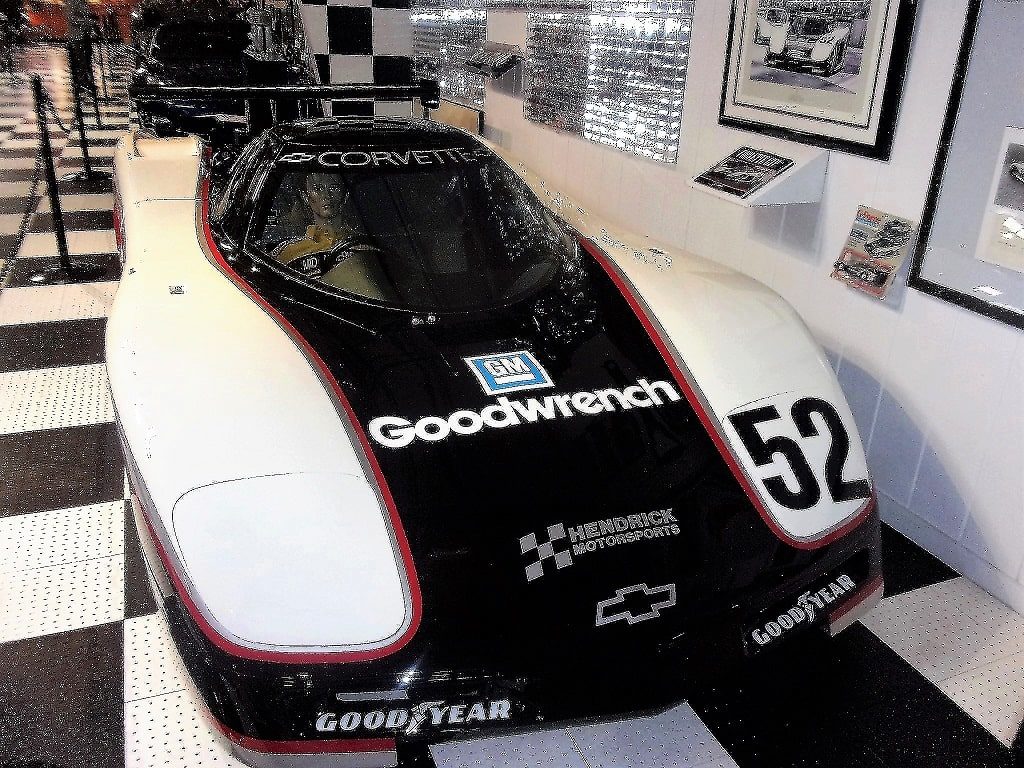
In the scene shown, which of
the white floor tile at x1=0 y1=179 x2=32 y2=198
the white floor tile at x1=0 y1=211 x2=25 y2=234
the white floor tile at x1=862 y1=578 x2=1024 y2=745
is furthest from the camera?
the white floor tile at x1=0 y1=179 x2=32 y2=198

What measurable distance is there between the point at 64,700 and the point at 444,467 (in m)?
0.77

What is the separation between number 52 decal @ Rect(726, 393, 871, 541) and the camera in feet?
4.36

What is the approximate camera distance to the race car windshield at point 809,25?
209cm

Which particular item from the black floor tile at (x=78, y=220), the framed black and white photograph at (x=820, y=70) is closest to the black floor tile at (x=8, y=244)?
the black floor tile at (x=78, y=220)

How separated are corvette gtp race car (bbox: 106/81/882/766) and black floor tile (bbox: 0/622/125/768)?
346 millimetres

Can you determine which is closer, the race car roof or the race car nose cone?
the race car nose cone

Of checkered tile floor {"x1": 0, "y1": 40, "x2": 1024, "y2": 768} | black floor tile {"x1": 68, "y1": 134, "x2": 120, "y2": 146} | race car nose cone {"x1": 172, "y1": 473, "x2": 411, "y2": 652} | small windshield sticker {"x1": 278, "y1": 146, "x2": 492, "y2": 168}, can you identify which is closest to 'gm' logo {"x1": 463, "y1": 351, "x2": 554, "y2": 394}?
race car nose cone {"x1": 172, "y1": 473, "x2": 411, "y2": 652}

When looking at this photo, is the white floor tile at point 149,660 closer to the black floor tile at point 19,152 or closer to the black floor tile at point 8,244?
the black floor tile at point 8,244

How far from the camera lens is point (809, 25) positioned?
213 centimetres

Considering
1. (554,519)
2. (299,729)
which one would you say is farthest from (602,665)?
(299,729)

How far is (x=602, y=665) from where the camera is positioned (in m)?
1.11

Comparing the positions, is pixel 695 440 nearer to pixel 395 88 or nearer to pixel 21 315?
pixel 395 88

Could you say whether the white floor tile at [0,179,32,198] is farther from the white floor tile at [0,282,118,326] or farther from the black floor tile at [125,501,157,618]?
the black floor tile at [125,501,157,618]

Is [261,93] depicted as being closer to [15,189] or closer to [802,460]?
[802,460]
